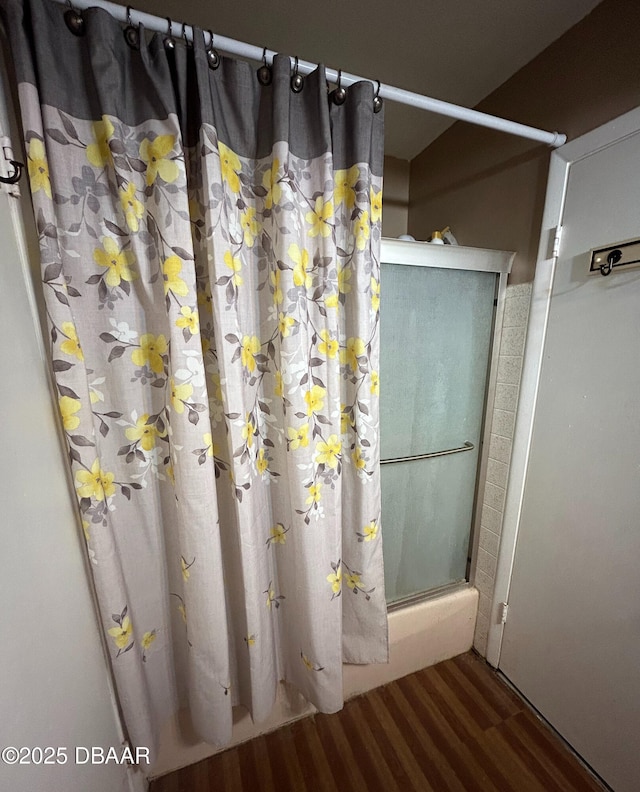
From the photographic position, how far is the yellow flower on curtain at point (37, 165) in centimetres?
58

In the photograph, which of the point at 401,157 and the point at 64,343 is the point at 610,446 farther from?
the point at 401,157

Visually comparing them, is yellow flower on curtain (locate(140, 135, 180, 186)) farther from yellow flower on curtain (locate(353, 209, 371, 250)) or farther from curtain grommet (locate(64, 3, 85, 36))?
yellow flower on curtain (locate(353, 209, 371, 250))

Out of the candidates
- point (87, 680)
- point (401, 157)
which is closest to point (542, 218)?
point (401, 157)

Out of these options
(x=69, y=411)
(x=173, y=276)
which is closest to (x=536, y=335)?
(x=173, y=276)

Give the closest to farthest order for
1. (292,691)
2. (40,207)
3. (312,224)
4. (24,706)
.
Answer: (24,706) < (40,207) < (312,224) < (292,691)

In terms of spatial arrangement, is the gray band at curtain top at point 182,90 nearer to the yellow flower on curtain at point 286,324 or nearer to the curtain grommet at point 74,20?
the curtain grommet at point 74,20

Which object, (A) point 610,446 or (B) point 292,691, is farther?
(B) point 292,691

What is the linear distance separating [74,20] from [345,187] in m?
0.61

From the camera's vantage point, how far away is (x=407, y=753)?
1.07m

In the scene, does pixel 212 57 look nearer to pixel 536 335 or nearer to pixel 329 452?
pixel 329 452

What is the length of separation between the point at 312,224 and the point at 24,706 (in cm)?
105

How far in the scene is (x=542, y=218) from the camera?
103 centimetres

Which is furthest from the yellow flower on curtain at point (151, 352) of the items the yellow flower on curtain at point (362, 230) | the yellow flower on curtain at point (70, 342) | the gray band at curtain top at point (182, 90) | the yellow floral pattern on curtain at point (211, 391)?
the yellow flower on curtain at point (362, 230)

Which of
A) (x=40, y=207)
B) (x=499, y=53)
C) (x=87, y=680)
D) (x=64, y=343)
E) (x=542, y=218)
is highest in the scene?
(x=499, y=53)
